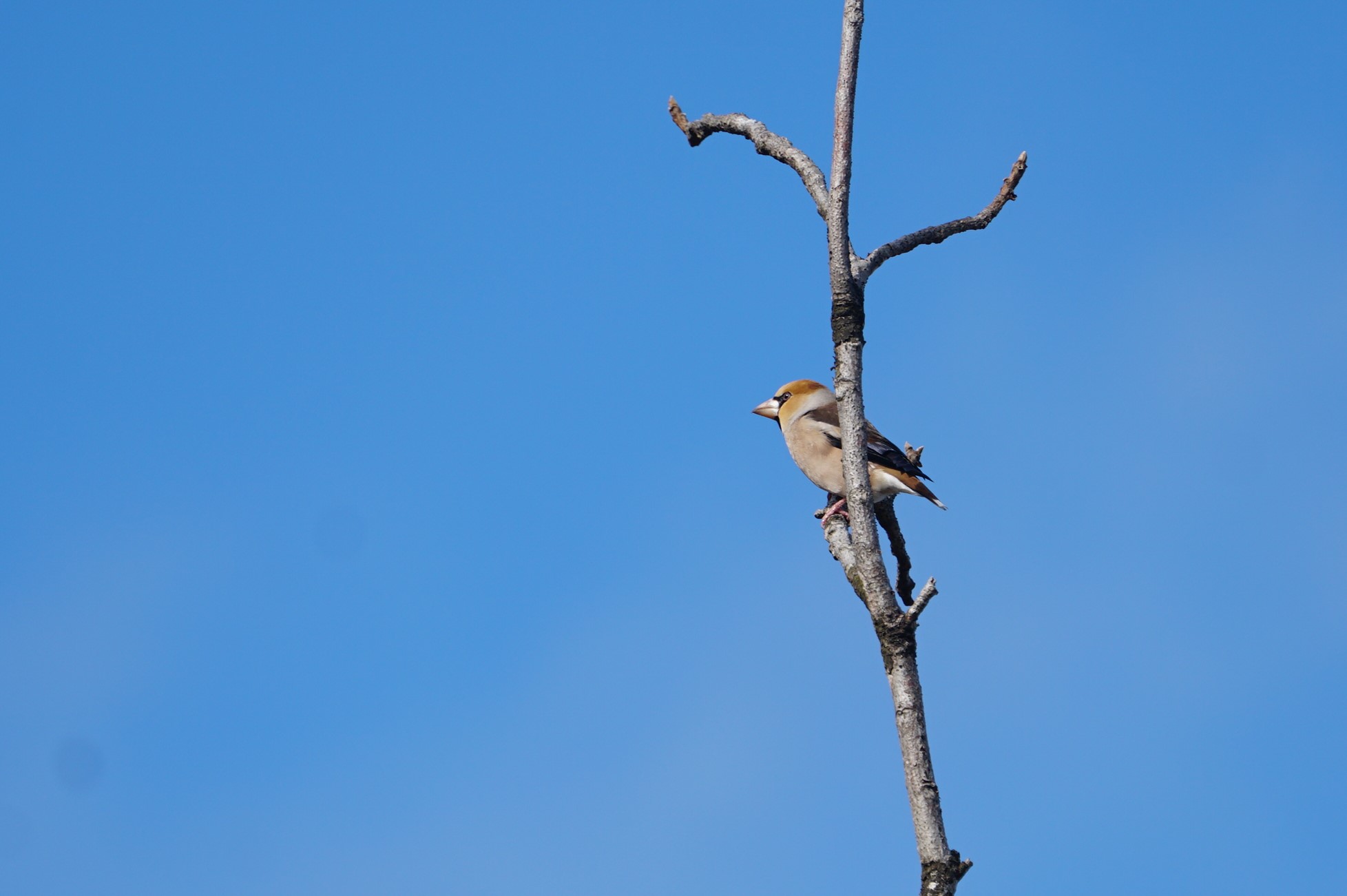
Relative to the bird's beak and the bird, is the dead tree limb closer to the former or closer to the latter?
the bird

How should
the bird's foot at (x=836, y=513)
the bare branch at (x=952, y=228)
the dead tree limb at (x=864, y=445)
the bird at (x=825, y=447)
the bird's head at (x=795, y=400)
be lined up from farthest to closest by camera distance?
the bird's head at (x=795, y=400) < the bird at (x=825, y=447) < the bird's foot at (x=836, y=513) < the bare branch at (x=952, y=228) < the dead tree limb at (x=864, y=445)

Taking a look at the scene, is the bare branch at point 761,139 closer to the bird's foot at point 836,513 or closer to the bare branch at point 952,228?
the bare branch at point 952,228

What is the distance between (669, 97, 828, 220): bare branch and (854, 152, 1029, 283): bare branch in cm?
34

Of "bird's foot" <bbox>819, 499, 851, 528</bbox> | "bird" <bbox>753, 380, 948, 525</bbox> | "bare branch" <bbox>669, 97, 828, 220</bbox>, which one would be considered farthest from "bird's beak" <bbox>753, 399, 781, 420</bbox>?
"bare branch" <bbox>669, 97, 828, 220</bbox>

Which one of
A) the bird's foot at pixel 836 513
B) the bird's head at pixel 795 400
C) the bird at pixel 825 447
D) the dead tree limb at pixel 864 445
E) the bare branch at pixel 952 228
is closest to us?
the dead tree limb at pixel 864 445

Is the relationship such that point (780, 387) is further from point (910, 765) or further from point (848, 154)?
point (910, 765)

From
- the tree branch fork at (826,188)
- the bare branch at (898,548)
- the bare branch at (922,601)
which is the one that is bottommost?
the bare branch at (922,601)

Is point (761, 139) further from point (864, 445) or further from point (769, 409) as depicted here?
point (769, 409)

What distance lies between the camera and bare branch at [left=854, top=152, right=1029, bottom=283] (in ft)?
17.7

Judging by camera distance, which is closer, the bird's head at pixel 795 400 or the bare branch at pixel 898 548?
the bare branch at pixel 898 548

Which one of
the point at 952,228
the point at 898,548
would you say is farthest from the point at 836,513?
the point at 952,228

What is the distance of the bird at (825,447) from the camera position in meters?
8.20

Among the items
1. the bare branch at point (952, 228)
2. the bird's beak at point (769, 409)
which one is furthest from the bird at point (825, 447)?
the bare branch at point (952, 228)

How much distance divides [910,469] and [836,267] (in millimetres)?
3596
